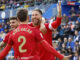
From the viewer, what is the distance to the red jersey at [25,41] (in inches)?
233

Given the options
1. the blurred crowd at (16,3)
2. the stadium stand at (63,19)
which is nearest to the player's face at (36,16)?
the stadium stand at (63,19)

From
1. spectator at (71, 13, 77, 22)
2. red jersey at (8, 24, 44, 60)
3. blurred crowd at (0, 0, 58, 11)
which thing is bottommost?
blurred crowd at (0, 0, 58, 11)

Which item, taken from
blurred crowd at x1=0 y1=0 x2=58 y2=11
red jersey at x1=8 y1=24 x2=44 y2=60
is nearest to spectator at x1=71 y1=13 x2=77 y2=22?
blurred crowd at x1=0 y1=0 x2=58 y2=11

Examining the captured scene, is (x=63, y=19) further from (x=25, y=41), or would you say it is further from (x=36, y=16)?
(x=25, y=41)

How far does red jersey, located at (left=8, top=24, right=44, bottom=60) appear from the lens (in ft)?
19.4

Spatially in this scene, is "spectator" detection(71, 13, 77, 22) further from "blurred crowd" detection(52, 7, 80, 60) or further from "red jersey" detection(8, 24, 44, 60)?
"red jersey" detection(8, 24, 44, 60)

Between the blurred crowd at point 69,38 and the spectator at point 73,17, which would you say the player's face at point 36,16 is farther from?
the spectator at point 73,17

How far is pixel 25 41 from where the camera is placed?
591cm

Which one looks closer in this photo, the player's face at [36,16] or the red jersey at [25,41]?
the red jersey at [25,41]

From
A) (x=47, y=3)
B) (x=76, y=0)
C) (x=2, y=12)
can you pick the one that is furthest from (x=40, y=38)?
(x=2, y=12)

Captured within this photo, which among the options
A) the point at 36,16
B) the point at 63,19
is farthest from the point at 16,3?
the point at 36,16

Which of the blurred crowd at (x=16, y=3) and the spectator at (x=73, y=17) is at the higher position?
the spectator at (x=73, y=17)

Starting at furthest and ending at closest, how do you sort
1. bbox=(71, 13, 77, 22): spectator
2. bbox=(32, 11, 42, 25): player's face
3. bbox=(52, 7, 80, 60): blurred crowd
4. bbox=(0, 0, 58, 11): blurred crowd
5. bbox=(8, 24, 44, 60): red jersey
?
bbox=(0, 0, 58, 11): blurred crowd
bbox=(71, 13, 77, 22): spectator
bbox=(52, 7, 80, 60): blurred crowd
bbox=(32, 11, 42, 25): player's face
bbox=(8, 24, 44, 60): red jersey

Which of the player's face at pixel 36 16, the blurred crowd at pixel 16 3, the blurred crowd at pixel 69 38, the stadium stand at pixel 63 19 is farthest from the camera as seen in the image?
the blurred crowd at pixel 16 3
